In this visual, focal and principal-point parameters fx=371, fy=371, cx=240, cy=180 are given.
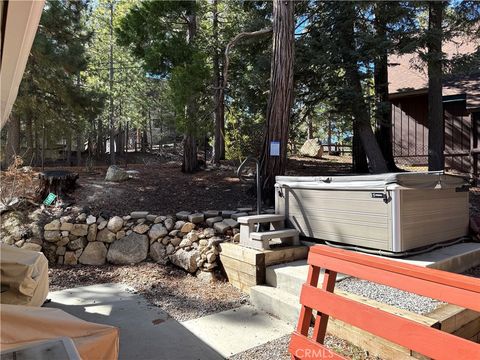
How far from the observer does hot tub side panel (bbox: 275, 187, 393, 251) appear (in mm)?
3721

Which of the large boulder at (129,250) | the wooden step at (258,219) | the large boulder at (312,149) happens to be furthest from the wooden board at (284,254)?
the large boulder at (312,149)

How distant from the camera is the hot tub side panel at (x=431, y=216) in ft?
12.0

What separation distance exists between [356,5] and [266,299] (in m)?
6.00

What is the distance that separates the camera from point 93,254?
5281 mm

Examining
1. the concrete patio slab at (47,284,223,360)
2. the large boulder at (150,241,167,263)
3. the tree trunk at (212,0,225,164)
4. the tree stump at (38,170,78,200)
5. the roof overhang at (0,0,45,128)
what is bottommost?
the concrete patio slab at (47,284,223,360)

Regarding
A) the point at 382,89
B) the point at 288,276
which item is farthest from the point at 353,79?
the point at 288,276

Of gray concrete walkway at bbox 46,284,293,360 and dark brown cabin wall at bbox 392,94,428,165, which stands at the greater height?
dark brown cabin wall at bbox 392,94,428,165

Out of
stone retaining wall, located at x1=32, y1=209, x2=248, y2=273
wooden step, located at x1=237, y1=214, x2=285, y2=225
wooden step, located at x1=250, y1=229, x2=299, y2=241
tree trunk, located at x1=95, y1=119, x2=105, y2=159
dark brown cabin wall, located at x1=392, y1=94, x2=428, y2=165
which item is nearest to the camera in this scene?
wooden step, located at x1=250, y1=229, x2=299, y2=241

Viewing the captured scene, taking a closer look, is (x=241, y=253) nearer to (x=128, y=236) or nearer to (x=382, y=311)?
(x=128, y=236)

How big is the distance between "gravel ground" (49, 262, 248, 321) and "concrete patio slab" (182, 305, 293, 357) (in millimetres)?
179

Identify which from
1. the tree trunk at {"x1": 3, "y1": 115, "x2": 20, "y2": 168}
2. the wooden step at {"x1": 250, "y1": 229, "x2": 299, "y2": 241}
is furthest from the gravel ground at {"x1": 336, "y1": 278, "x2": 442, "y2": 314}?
the tree trunk at {"x1": 3, "y1": 115, "x2": 20, "y2": 168}

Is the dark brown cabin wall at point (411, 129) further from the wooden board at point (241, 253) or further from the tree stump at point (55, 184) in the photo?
the tree stump at point (55, 184)

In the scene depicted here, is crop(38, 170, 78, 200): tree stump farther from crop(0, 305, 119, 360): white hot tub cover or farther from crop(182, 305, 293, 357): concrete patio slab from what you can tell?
crop(0, 305, 119, 360): white hot tub cover

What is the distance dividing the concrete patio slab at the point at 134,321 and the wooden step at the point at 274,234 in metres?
1.31
